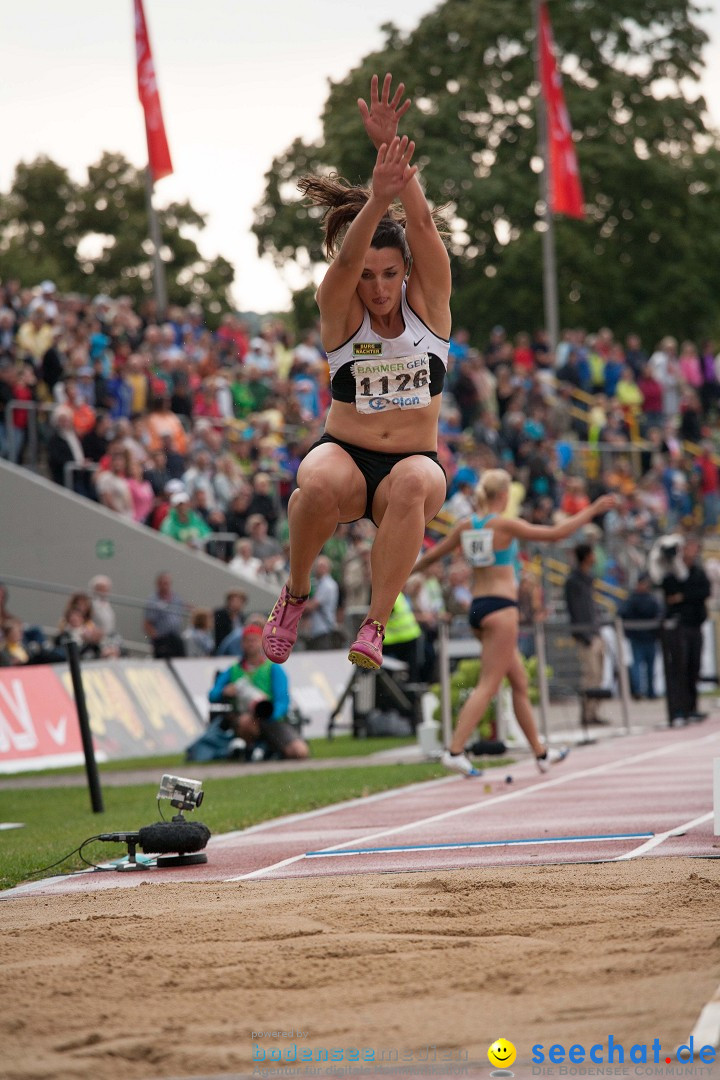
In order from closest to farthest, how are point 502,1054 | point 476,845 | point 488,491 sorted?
point 502,1054 → point 476,845 → point 488,491

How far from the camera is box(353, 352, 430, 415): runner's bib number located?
704 centimetres

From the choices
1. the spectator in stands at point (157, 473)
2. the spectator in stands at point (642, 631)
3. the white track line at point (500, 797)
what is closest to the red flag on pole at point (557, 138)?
the spectator in stands at point (642, 631)

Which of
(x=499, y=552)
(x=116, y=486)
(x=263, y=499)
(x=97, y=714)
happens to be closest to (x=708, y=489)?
(x=263, y=499)

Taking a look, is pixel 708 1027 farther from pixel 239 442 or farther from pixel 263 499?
pixel 239 442

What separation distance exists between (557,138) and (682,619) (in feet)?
46.5

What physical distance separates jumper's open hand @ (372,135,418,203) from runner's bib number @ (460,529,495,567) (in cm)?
590

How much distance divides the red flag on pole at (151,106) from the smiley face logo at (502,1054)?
21244mm

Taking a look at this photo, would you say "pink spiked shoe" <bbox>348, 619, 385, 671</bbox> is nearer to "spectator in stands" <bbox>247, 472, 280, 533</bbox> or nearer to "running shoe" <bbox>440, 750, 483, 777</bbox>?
"running shoe" <bbox>440, 750, 483, 777</bbox>

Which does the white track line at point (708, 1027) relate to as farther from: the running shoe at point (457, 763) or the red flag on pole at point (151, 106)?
the red flag on pole at point (151, 106)

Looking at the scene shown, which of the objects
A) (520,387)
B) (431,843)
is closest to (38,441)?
(520,387)

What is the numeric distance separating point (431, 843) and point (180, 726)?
10009mm

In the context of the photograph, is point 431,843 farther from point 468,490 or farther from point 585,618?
point 468,490

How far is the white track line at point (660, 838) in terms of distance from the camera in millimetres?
7219

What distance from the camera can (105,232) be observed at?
2032 inches
